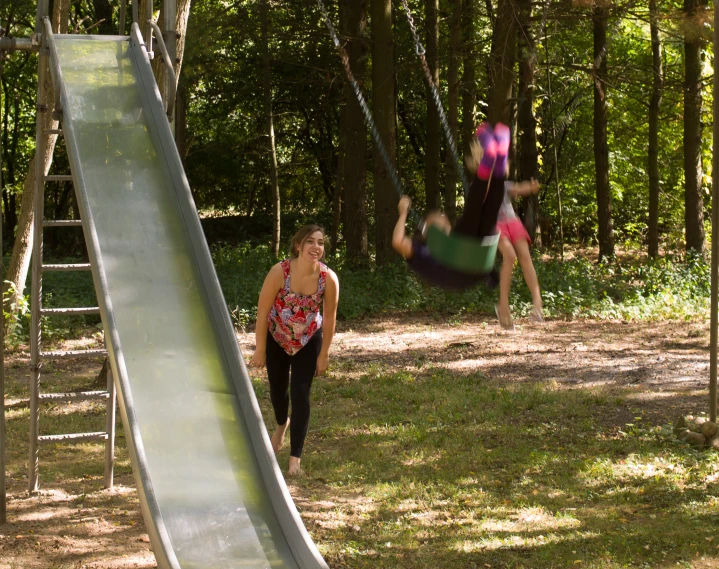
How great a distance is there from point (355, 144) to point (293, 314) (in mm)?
11941

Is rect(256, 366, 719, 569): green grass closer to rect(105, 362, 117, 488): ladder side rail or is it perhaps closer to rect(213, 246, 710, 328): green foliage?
rect(105, 362, 117, 488): ladder side rail

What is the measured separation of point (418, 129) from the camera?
28516 mm

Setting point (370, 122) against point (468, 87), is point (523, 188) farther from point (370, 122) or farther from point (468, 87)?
point (468, 87)

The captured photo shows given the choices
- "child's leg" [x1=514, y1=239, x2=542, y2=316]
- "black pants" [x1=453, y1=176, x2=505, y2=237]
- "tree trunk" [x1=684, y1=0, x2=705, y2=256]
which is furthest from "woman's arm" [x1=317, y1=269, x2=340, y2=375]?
"tree trunk" [x1=684, y1=0, x2=705, y2=256]

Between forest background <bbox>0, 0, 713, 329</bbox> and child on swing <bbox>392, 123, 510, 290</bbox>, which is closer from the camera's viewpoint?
child on swing <bbox>392, 123, 510, 290</bbox>

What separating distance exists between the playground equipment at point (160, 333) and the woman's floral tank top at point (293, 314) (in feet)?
2.51

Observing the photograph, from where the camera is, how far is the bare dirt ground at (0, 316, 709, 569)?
19.3 feet

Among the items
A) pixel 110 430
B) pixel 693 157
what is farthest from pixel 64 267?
pixel 693 157

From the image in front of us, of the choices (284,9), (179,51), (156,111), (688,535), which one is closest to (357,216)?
(284,9)

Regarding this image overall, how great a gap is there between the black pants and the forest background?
2.89 feet

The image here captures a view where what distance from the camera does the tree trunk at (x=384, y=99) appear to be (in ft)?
53.9

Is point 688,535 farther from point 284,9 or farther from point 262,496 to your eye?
point 284,9

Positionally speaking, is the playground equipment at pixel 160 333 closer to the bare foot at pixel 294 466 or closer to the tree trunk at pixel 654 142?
the bare foot at pixel 294 466

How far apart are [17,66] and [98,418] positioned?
19.5m
